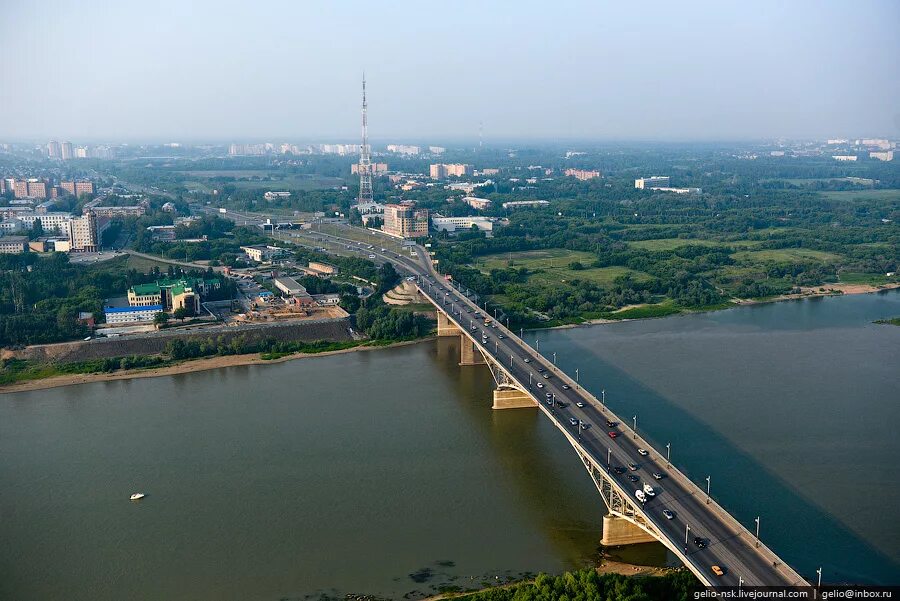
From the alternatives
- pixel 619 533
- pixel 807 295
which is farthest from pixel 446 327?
pixel 807 295

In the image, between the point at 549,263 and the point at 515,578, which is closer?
the point at 515,578

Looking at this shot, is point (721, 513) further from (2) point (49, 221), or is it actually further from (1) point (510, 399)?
(2) point (49, 221)

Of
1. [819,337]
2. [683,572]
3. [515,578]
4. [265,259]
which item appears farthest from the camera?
[265,259]

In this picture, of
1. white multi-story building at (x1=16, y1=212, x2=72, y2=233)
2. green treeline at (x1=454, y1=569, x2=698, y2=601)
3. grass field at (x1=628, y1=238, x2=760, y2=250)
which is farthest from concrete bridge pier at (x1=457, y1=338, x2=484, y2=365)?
white multi-story building at (x1=16, y1=212, x2=72, y2=233)

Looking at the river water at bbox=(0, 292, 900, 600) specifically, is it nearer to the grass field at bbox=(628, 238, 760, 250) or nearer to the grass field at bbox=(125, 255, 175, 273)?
the grass field at bbox=(125, 255, 175, 273)

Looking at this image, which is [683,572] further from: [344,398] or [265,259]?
[265,259]

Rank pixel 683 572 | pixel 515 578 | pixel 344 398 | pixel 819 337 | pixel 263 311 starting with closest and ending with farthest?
1. pixel 683 572
2. pixel 515 578
3. pixel 344 398
4. pixel 819 337
5. pixel 263 311

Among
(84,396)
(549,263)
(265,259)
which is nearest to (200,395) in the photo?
(84,396)
